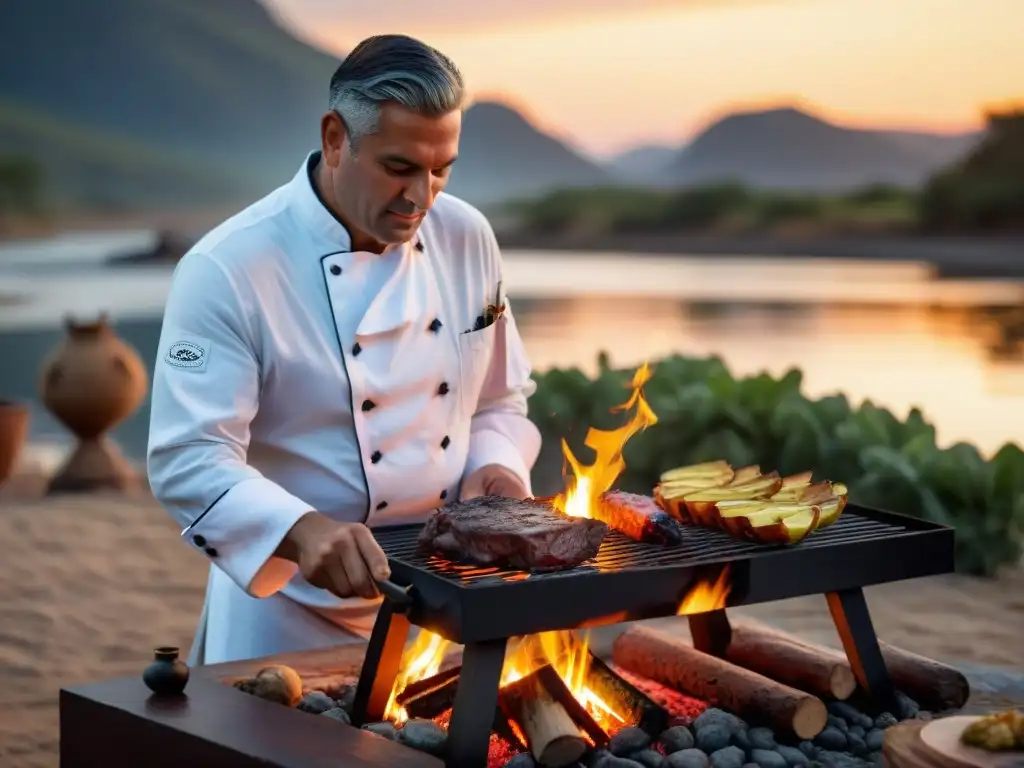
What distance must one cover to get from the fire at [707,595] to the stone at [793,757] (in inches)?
18.1

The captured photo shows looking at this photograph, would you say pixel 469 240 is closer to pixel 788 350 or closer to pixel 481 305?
pixel 481 305

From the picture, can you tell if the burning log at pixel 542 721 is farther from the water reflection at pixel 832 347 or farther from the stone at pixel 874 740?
the water reflection at pixel 832 347

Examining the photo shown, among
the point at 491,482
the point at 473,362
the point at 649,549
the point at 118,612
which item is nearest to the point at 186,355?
the point at 473,362

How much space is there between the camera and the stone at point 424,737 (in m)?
2.79

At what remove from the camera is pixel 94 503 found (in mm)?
8695

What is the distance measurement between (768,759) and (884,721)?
0.43 meters

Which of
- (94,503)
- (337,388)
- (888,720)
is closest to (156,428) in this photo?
(337,388)

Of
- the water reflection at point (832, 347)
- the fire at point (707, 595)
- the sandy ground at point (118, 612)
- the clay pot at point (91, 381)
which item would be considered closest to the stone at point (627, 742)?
the fire at point (707, 595)

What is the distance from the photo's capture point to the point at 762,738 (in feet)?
10.2

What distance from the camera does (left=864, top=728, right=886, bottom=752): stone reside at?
3.14 meters

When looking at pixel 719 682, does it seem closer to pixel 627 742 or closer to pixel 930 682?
pixel 627 742

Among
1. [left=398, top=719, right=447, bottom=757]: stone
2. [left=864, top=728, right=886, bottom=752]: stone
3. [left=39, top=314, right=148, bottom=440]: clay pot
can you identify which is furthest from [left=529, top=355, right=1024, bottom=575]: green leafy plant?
[left=398, top=719, right=447, bottom=757]: stone

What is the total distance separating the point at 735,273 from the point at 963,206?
9.53 meters

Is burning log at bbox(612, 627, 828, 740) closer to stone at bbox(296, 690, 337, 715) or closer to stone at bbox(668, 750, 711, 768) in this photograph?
stone at bbox(668, 750, 711, 768)
